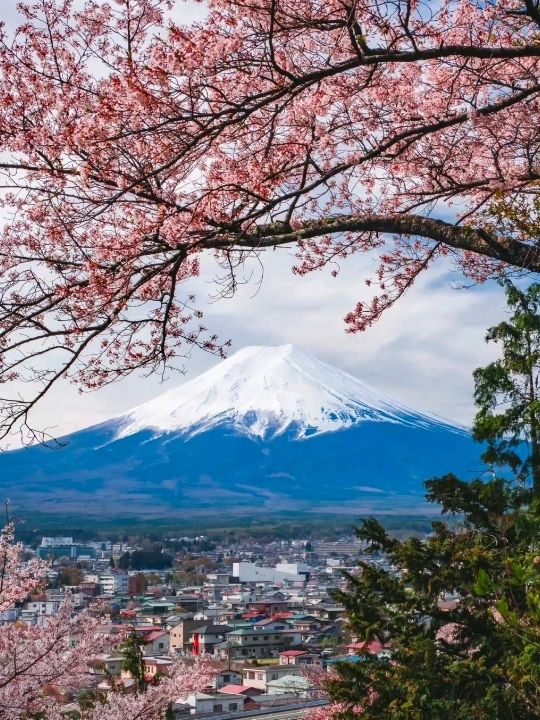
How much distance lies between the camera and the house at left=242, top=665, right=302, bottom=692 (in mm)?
29016

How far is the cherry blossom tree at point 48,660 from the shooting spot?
6090mm

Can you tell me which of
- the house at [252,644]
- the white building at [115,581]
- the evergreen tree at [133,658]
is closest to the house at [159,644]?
the house at [252,644]

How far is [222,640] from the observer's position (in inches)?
1426

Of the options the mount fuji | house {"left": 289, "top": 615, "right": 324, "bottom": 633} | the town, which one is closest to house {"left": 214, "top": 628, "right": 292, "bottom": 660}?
the town

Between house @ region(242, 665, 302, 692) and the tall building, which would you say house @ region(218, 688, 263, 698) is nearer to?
house @ region(242, 665, 302, 692)

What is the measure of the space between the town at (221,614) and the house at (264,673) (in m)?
0.04

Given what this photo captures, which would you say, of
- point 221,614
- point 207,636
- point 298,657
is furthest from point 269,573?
point 298,657

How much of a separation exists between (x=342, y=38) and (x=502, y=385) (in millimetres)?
6503

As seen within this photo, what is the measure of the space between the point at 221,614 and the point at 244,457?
12254cm

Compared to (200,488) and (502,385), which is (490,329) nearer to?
(502,385)

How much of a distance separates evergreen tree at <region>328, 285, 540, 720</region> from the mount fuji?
118105 millimetres

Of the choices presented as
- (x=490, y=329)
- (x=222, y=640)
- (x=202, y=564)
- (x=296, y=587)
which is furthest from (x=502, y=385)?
(x=202, y=564)

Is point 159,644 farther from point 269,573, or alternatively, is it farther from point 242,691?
point 269,573

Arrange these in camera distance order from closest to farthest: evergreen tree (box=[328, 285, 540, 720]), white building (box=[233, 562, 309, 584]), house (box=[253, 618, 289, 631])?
evergreen tree (box=[328, 285, 540, 720]), house (box=[253, 618, 289, 631]), white building (box=[233, 562, 309, 584])
